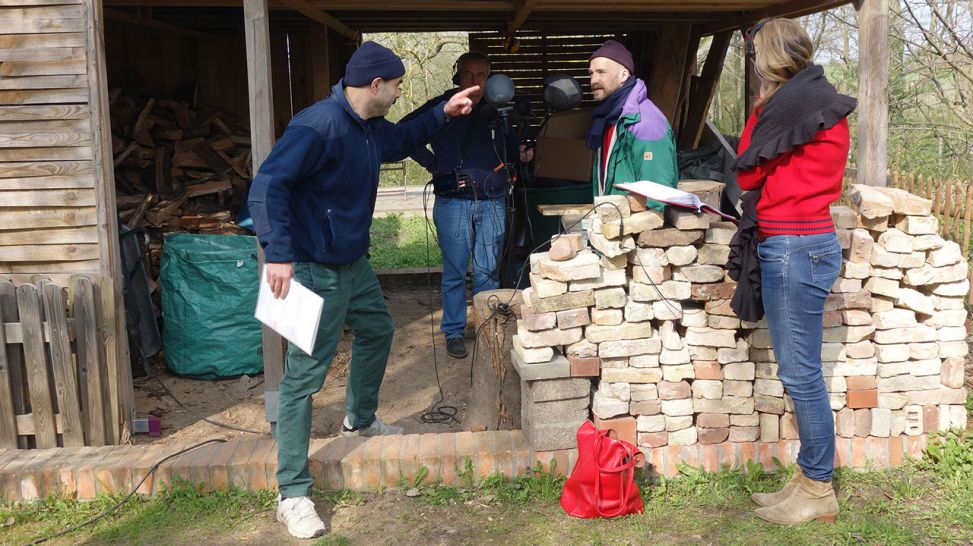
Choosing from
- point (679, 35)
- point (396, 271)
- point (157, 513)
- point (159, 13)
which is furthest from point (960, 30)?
point (157, 513)

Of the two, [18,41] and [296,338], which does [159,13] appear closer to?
[18,41]

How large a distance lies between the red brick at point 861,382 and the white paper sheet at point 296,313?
2327 mm

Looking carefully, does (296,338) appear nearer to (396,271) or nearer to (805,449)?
(805,449)

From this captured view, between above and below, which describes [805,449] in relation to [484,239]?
below

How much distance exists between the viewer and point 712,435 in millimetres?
3725

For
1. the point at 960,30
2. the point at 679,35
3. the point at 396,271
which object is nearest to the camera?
the point at 679,35

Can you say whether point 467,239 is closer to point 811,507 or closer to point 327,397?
point 327,397

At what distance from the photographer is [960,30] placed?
40.0 ft

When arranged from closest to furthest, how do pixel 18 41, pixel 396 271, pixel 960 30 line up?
1. pixel 18 41
2. pixel 396 271
3. pixel 960 30

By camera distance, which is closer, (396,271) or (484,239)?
(484,239)

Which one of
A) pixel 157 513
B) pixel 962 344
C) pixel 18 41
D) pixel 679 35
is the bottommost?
pixel 157 513

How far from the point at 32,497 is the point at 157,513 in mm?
617

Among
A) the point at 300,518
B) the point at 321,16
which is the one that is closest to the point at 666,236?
the point at 300,518

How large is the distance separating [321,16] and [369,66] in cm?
303
